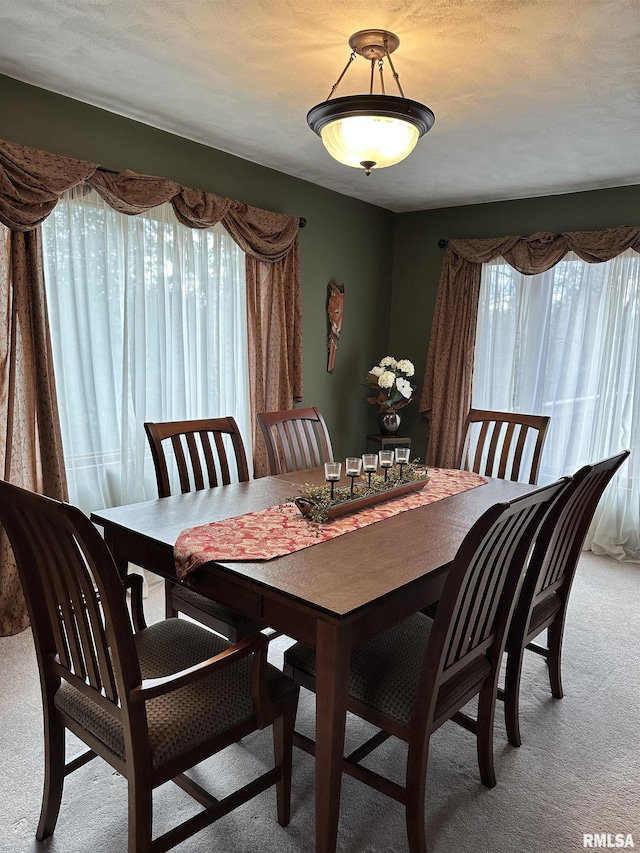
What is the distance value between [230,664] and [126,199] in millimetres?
2421

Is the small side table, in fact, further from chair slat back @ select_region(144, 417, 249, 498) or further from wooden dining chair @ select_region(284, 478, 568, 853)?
wooden dining chair @ select_region(284, 478, 568, 853)

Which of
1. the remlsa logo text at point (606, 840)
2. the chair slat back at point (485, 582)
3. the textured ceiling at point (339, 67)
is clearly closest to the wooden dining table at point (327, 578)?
the chair slat back at point (485, 582)

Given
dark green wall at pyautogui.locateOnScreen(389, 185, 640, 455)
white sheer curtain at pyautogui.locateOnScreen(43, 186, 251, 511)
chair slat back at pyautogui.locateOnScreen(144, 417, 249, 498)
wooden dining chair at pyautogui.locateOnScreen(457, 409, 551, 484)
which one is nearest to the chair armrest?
chair slat back at pyautogui.locateOnScreen(144, 417, 249, 498)

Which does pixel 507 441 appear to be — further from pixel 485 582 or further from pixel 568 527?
pixel 485 582

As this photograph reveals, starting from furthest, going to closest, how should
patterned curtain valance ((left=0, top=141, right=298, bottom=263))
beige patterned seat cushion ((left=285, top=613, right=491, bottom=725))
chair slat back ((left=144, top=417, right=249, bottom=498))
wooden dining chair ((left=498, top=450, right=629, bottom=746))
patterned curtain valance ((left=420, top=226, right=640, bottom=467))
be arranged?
patterned curtain valance ((left=420, top=226, right=640, bottom=467)) → patterned curtain valance ((left=0, top=141, right=298, bottom=263)) → chair slat back ((left=144, top=417, right=249, bottom=498)) → wooden dining chair ((left=498, top=450, right=629, bottom=746)) → beige patterned seat cushion ((left=285, top=613, right=491, bottom=725))

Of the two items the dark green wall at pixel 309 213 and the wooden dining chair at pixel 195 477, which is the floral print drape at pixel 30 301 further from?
the wooden dining chair at pixel 195 477

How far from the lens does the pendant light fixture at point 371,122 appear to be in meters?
1.88

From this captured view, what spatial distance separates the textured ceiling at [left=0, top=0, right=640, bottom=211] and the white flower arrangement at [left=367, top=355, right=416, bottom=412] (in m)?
1.45

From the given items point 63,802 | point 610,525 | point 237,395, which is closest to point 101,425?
point 237,395

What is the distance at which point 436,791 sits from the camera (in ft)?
6.32

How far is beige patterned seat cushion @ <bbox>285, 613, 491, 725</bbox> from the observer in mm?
1634

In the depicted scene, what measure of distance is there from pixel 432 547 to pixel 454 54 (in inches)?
71.4

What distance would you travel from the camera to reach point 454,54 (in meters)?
2.22

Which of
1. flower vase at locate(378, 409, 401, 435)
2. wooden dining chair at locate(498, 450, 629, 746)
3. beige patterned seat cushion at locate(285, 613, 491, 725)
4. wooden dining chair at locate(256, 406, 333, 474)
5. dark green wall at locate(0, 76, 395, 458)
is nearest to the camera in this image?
beige patterned seat cushion at locate(285, 613, 491, 725)
